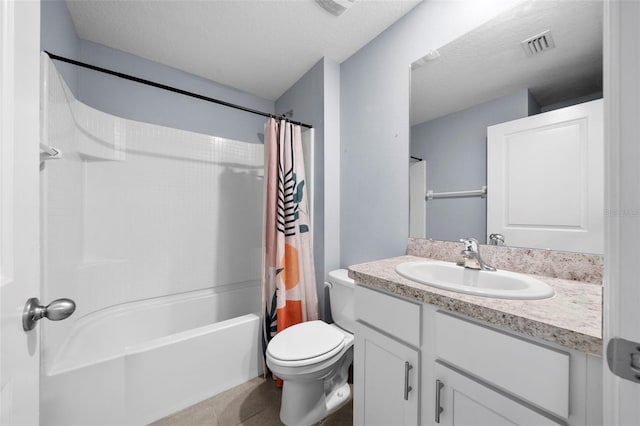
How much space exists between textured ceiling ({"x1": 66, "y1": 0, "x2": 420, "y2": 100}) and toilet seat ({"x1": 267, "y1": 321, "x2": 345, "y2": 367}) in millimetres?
1914

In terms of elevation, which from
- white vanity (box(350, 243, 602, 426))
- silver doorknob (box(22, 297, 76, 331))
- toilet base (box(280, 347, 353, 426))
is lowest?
toilet base (box(280, 347, 353, 426))

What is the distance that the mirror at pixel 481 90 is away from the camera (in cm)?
94

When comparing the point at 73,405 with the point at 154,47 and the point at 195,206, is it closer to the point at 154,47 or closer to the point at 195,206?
the point at 195,206

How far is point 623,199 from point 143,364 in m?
1.85

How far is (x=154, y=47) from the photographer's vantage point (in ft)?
6.04

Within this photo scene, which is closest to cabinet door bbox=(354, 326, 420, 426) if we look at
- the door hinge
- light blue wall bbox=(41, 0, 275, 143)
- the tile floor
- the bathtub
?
the tile floor

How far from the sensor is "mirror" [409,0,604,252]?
938 mm

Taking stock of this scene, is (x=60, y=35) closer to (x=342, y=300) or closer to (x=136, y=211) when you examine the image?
(x=136, y=211)

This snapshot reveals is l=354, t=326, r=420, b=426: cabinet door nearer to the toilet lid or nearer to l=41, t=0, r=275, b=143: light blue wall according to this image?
the toilet lid

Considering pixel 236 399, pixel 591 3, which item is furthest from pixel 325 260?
pixel 591 3

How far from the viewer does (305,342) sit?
134cm

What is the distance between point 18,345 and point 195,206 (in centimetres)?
182

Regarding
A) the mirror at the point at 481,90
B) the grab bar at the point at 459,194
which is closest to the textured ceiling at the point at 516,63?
the mirror at the point at 481,90

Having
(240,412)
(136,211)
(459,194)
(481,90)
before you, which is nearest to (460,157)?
(459,194)
